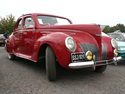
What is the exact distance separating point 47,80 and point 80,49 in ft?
3.74

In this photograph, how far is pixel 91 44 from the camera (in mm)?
5875

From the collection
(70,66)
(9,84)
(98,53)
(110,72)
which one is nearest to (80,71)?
(110,72)

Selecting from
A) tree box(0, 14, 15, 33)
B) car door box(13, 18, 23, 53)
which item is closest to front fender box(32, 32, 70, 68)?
car door box(13, 18, 23, 53)

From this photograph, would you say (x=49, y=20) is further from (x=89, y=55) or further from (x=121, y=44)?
(x=121, y=44)

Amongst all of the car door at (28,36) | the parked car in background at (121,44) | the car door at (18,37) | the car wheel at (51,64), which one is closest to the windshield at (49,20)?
the car door at (28,36)

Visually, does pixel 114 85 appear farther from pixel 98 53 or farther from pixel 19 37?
pixel 19 37

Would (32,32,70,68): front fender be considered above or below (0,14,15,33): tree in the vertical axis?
above

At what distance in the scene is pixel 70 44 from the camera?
544 cm

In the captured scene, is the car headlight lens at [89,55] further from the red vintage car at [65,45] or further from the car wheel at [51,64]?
the car wheel at [51,64]

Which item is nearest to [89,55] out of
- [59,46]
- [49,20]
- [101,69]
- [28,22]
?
[59,46]

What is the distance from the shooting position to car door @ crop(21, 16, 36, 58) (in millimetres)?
7055

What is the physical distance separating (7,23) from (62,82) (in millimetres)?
47564

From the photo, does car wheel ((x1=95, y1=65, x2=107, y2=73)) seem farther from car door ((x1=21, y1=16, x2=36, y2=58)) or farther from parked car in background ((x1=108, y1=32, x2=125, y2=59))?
car door ((x1=21, y1=16, x2=36, y2=58))

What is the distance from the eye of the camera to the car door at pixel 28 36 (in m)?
7.05
